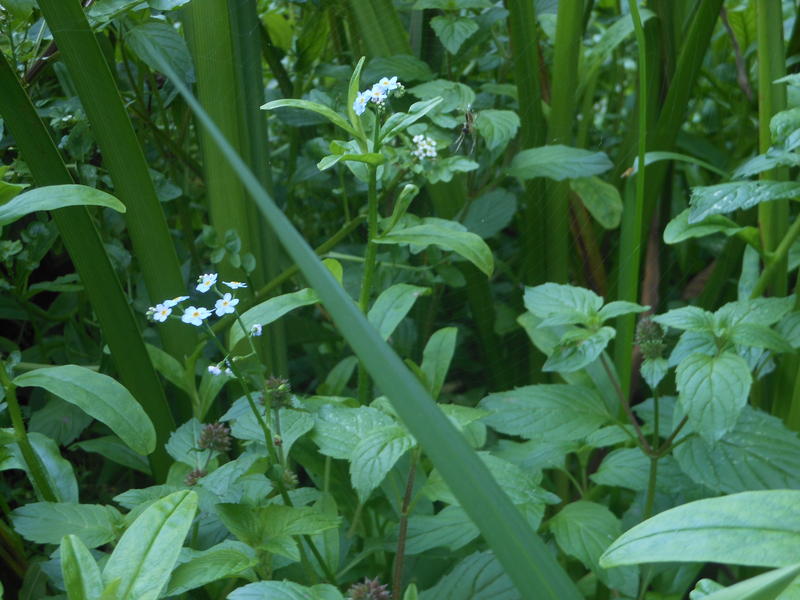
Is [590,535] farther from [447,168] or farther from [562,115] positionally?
[562,115]

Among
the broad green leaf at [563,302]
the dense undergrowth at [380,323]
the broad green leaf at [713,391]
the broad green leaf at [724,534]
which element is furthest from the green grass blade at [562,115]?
the broad green leaf at [724,534]

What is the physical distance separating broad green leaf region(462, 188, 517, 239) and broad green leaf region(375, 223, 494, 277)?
0.27 metres

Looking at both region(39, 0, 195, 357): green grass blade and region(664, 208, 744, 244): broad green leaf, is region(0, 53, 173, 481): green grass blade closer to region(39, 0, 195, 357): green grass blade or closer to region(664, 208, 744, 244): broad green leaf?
region(39, 0, 195, 357): green grass blade

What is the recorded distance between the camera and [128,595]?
1.40 ft

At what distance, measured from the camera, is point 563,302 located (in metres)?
0.67

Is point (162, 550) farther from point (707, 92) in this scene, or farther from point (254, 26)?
point (707, 92)

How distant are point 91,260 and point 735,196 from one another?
18.4 inches

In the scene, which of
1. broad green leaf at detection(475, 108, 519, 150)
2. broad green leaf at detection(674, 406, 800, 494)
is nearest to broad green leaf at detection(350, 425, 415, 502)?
broad green leaf at detection(674, 406, 800, 494)

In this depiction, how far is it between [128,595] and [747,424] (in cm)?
44

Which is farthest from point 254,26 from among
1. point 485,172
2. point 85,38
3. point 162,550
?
point 162,550

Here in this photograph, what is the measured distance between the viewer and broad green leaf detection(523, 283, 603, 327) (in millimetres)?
651

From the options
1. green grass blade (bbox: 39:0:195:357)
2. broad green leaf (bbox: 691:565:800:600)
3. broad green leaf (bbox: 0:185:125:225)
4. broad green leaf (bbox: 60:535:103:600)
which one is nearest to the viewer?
broad green leaf (bbox: 691:565:800:600)

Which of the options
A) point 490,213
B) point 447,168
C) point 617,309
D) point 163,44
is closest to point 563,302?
point 617,309

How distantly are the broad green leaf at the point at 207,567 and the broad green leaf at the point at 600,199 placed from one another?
1.76 feet
